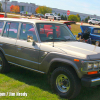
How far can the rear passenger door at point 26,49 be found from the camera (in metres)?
4.69

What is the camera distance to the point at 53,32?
502 centimetres

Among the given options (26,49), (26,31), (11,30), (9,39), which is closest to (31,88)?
(26,49)

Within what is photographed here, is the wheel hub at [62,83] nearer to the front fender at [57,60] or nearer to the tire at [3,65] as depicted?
the front fender at [57,60]

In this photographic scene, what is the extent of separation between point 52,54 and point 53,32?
987 mm

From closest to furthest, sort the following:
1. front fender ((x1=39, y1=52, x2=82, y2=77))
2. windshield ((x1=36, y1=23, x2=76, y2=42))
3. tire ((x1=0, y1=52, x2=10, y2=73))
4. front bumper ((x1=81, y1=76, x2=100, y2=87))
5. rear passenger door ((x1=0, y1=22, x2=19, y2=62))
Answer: front bumper ((x1=81, y1=76, x2=100, y2=87)) → front fender ((x1=39, y1=52, x2=82, y2=77)) → windshield ((x1=36, y1=23, x2=76, y2=42)) → rear passenger door ((x1=0, y1=22, x2=19, y2=62)) → tire ((x1=0, y1=52, x2=10, y2=73))

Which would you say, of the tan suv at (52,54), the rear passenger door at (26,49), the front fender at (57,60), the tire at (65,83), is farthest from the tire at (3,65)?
the tire at (65,83)

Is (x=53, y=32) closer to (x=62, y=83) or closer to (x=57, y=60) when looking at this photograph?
(x=57, y=60)

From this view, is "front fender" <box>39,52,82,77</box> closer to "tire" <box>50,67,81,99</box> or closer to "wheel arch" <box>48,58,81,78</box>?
"wheel arch" <box>48,58,81,78</box>

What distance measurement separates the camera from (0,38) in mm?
5785

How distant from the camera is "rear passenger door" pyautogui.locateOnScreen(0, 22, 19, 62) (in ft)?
17.6

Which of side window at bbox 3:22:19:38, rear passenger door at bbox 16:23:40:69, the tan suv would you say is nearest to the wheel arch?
the tan suv

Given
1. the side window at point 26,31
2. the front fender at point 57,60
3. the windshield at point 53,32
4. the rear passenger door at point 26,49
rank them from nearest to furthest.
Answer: the front fender at point 57,60
the rear passenger door at point 26,49
the windshield at point 53,32
the side window at point 26,31

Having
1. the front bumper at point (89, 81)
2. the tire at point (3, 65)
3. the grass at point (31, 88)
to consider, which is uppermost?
the front bumper at point (89, 81)

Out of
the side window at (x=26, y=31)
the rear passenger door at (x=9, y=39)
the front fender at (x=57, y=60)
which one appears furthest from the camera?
the rear passenger door at (x=9, y=39)
